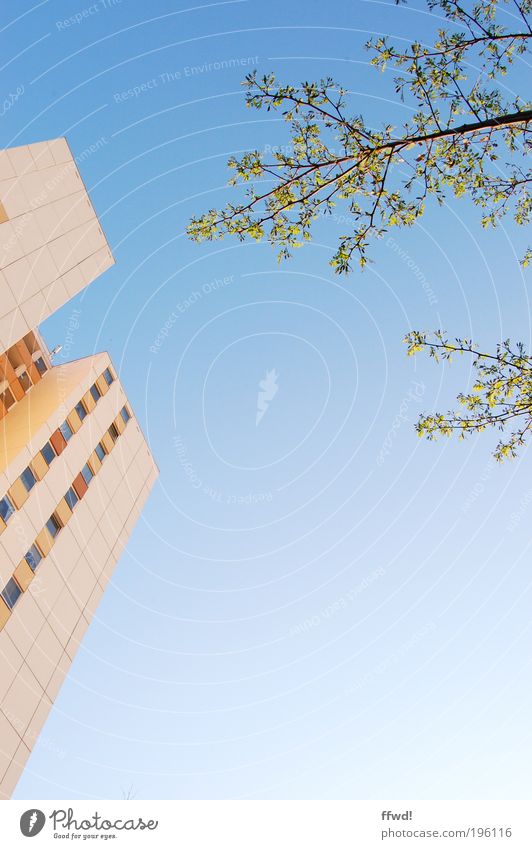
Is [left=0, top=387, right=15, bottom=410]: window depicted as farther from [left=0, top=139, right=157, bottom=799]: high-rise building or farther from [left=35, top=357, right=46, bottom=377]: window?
[left=35, top=357, right=46, bottom=377]: window

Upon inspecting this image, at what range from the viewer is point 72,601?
2105cm

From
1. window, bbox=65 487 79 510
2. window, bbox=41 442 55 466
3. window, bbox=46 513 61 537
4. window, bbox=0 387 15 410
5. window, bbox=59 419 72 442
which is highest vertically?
window, bbox=0 387 15 410

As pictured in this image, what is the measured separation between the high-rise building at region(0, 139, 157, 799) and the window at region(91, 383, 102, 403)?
0.07m

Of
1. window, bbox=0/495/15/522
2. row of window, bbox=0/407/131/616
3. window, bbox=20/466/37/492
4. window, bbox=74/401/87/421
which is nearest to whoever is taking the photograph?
row of window, bbox=0/407/131/616

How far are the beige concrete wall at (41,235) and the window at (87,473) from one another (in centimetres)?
731

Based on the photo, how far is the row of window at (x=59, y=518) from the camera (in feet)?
57.5

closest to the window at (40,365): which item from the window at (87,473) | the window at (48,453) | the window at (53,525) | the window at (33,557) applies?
the window at (87,473)

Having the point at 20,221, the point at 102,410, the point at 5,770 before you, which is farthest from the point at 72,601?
the point at 20,221

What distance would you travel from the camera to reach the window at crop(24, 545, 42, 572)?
18.6 meters

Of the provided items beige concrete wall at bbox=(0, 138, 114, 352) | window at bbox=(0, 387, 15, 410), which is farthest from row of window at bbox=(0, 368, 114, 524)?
beige concrete wall at bbox=(0, 138, 114, 352)

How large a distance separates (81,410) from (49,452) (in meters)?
4.17

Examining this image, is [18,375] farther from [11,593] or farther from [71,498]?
[11,593]

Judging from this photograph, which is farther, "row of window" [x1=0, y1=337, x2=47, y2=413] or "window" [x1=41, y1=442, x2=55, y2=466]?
"row of window" [x1=0, y1=337, x2=47, y2=413]

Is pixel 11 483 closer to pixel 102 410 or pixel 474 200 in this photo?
pixel 102 410
